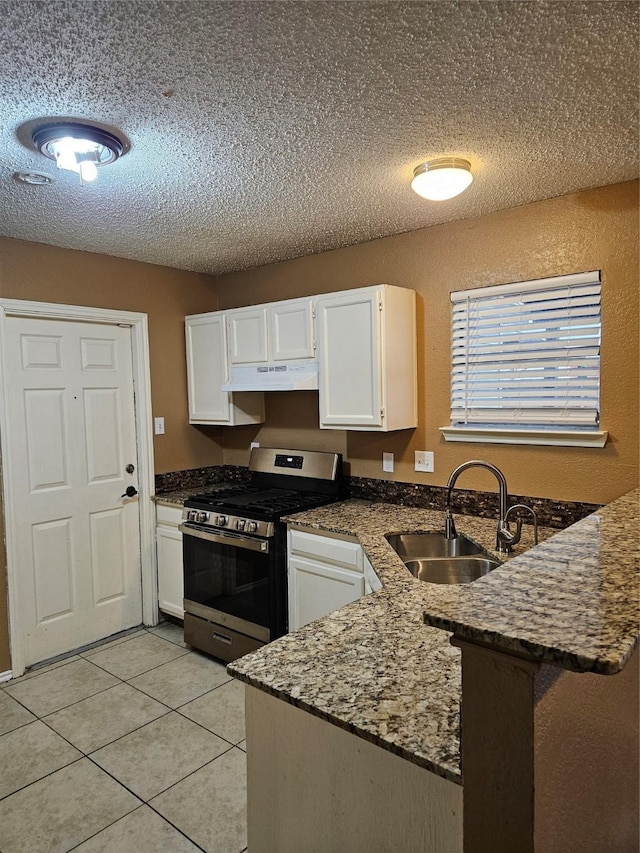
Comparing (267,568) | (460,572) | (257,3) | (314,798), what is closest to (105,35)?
(257,3)

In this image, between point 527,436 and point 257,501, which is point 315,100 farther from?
point 257,501

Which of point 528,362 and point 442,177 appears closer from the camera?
point 442,177

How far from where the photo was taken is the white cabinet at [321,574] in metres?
2.73

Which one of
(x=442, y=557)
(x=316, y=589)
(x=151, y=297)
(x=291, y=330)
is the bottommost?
(x=316, y=589)

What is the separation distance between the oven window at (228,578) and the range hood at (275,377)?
0.97 m

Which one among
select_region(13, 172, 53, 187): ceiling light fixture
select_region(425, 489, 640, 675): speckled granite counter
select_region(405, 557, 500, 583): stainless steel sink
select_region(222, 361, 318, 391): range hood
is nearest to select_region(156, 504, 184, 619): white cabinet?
select_region(222, 361, 318, 391): range hood

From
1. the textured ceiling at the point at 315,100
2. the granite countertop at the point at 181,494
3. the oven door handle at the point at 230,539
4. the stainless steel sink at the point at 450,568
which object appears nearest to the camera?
the textured ceiling at the point at 315,100

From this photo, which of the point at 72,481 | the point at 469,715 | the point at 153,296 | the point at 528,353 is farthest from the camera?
the point at 153,296

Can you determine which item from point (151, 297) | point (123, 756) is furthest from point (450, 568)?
point (151, 297)

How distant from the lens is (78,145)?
6.29ft

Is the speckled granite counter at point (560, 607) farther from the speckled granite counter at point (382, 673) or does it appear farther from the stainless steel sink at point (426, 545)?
the stainless steel sink at point (426, 545)

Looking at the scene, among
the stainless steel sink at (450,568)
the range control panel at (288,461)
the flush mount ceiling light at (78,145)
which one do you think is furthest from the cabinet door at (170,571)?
the flush mount ceiling light at (78,145)

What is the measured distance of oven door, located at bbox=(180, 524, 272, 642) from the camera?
3.06m

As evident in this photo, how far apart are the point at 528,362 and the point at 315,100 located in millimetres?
1593
